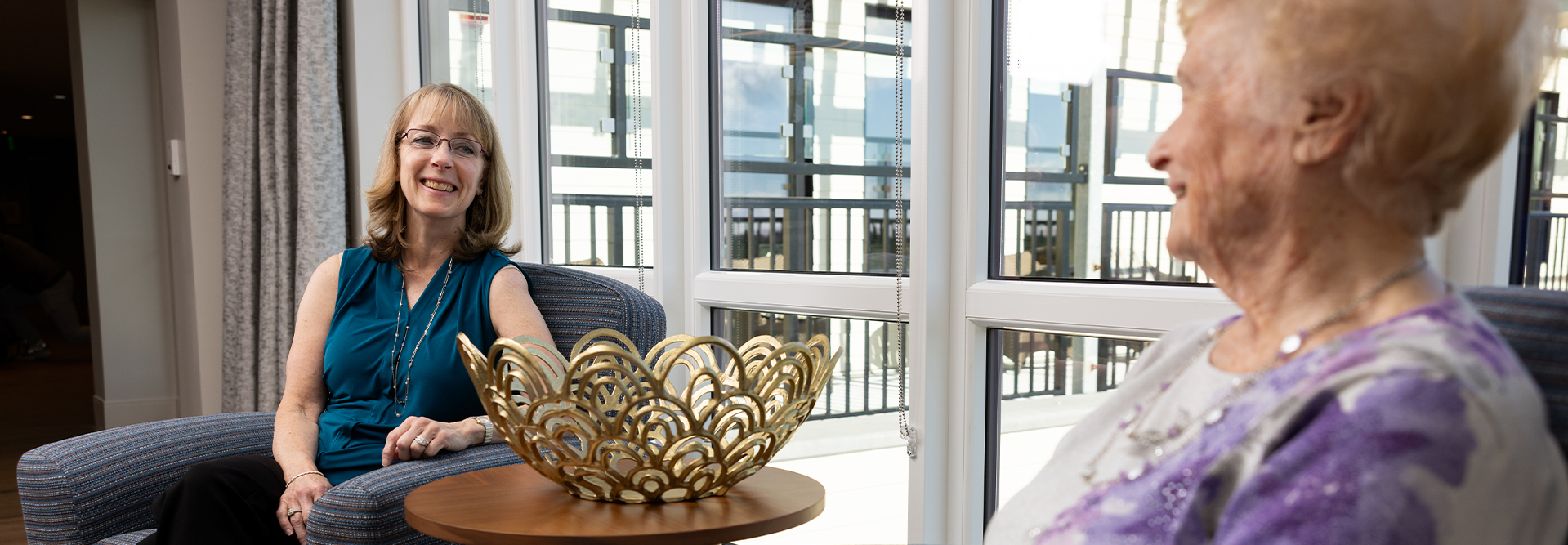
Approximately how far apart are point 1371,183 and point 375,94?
2.99m

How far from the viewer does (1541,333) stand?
2.24ft

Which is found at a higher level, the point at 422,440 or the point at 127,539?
the point at 422,440

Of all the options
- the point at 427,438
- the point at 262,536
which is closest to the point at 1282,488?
the point at 427,438

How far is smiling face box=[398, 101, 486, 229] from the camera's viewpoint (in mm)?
1761

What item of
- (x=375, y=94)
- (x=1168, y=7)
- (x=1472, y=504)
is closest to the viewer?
(x=1472, y=504)

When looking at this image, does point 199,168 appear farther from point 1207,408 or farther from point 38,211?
point 38,211

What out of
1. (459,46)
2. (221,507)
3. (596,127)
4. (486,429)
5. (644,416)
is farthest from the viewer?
(459,46)

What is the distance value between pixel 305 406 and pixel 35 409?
4877 millimetres

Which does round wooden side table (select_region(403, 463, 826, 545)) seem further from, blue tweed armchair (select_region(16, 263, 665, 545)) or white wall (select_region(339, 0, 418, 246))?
white wall (select_region(339, 0, 418, 246))

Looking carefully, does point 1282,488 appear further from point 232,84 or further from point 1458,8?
point 232,84

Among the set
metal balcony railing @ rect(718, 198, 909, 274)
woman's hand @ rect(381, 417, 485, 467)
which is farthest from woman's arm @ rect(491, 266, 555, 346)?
metal balcony railing @ rect(718, 198, 909, 274)

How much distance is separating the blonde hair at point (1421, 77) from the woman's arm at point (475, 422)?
3.69 ft

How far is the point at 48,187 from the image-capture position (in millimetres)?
12195

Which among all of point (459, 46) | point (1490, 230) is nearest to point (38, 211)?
point (459, 46)
